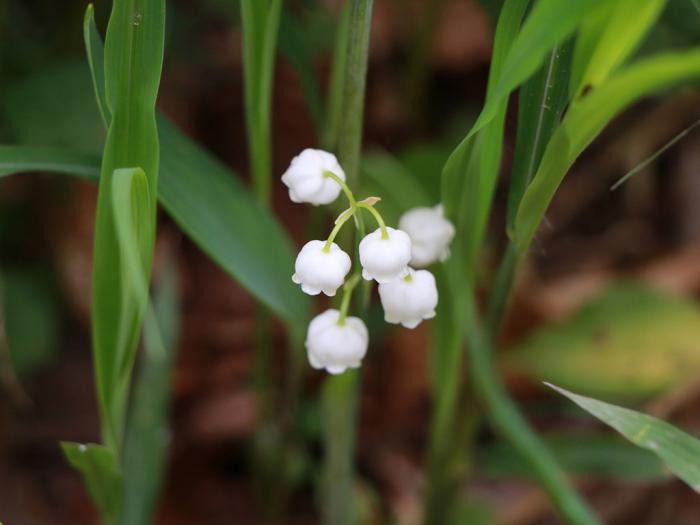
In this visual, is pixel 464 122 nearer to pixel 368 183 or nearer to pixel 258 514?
pixel 368 183

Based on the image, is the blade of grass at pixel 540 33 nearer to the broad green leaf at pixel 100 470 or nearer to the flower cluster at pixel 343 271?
the flower cluster at pixel 343 271

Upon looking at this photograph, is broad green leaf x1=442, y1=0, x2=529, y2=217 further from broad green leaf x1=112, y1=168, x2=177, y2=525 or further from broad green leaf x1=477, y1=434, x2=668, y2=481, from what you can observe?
broad green leaf x1=477, y1=434, x2=668, y2=481

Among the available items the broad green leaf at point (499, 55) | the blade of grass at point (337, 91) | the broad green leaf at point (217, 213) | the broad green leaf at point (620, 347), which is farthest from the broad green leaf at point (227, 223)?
the broad green leaf at point (620, 347)

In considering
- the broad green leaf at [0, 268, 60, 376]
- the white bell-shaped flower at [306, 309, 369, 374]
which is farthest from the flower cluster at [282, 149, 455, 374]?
the broad green leaf at [0, 268, 60, 376]

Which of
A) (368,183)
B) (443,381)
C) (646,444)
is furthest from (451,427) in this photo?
(646,444)

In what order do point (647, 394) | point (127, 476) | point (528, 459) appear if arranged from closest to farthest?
point (528, 459)
point (127, 476)
point (647, 394)

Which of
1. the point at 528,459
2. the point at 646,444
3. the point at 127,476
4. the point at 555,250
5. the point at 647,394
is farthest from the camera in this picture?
the point at 555,250
